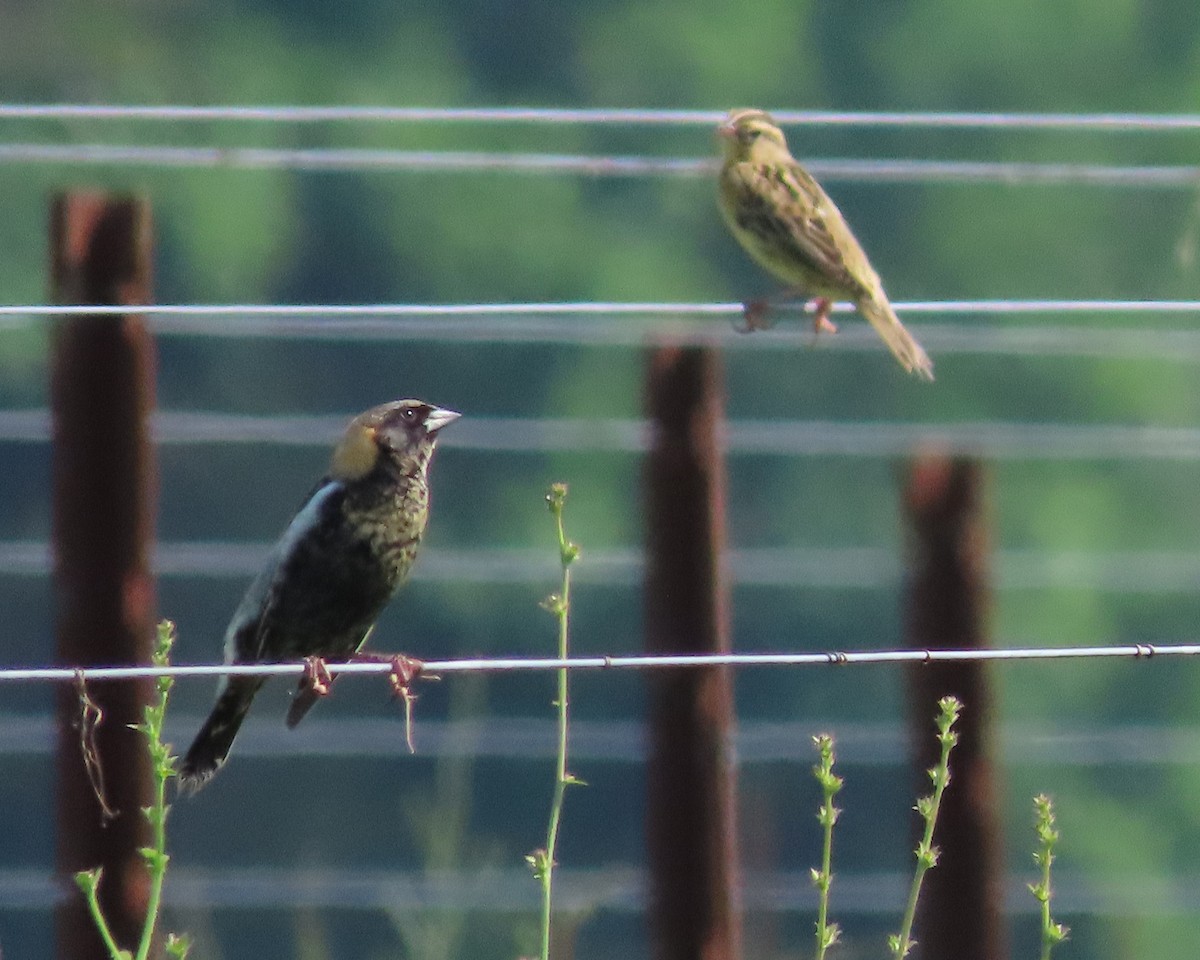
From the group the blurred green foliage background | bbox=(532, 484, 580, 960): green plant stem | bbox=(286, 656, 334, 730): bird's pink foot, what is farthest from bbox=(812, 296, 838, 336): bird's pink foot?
the blurred green foliage background

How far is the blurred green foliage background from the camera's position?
19.2 metres

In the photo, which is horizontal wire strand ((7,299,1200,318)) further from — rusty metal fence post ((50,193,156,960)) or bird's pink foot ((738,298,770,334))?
rusty metal fence post ((50,193,156,960))

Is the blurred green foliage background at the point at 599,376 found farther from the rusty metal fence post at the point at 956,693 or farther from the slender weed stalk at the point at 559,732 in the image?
the slender weed stalk at the point at 559,732

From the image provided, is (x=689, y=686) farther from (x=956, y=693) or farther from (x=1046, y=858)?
(x=1046, y=858)

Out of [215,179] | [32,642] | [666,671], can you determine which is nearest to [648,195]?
[215,179]

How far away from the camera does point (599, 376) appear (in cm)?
2067

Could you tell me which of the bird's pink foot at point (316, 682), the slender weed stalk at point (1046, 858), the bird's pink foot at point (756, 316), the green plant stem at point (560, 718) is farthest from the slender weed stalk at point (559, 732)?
the bird's pink foot at point (756, 316)

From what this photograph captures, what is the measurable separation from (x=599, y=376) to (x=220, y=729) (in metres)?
16.8

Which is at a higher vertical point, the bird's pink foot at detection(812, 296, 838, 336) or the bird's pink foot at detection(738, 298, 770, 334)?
the bird's pink foot at detection(812, 296, 838, 336)

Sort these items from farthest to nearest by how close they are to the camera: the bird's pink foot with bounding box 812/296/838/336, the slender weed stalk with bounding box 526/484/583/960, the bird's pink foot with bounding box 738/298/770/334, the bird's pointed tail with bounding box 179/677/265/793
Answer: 1. the bird's pink foot with bounding box 812/296/838/336
2. the bird's pink foot with bounding box 738/298/770/334
3. the bird's pointed tail with bounding box 179/677/265/793
4. the slender weed stalk with bounding box 526/484/583/960

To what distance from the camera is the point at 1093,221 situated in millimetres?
25891

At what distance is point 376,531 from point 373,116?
0.62m

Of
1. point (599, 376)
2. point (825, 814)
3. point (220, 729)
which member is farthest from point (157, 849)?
point (599, 376)

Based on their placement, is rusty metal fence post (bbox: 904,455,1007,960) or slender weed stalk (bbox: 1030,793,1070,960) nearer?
slender weed stalk (bbox: 1030,793,1070,960)
